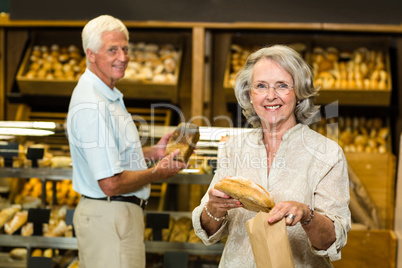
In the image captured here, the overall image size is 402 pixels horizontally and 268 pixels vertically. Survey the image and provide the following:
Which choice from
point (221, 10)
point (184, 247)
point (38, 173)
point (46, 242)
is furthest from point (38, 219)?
point (221, 10)

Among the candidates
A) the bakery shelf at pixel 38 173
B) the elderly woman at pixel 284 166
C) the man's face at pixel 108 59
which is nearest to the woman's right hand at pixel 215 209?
the elderly woman at pixel 284 166

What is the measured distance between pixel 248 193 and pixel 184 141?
844mm

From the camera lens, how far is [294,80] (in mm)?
1518

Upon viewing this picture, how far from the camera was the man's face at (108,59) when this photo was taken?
213 cm

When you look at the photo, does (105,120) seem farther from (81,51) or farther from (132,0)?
(81,51)

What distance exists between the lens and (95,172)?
1.94m

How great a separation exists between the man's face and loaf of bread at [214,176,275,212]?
3.19 ft

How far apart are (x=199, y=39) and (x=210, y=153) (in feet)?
5.13

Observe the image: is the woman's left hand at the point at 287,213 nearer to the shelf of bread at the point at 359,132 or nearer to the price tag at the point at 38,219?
the price tag at the point at 38,219

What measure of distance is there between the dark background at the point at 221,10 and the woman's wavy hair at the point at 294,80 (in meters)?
2.00

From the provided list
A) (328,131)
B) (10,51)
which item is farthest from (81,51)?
(328,131)

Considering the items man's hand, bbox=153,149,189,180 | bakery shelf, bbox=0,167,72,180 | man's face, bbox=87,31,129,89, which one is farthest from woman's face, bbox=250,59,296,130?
bakery shelf, bbox=0,167,72,180

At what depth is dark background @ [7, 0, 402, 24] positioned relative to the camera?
3.48m

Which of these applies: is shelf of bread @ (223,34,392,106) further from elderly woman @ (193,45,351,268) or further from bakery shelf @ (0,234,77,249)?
elderly woman @ (193,45,351,268)
